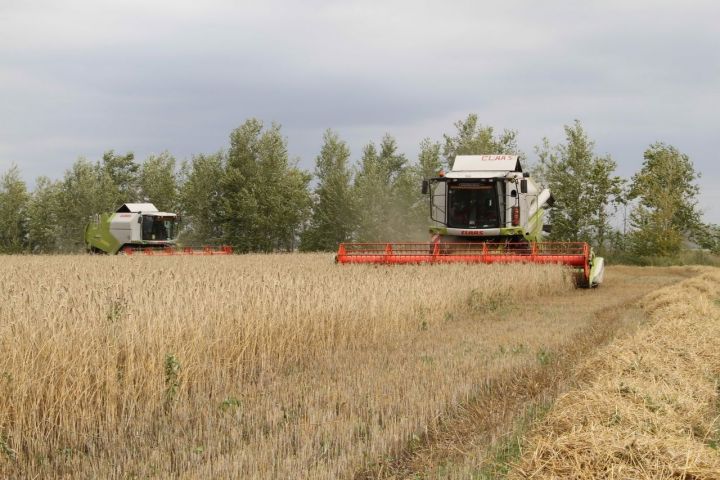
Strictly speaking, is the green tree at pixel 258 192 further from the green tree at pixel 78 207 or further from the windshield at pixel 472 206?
the windshield at pixel 472 206

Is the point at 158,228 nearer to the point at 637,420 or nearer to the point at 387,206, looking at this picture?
the point at 387,206

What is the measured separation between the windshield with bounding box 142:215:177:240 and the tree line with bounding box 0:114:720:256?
9.12 meters

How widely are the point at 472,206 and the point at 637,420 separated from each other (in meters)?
13.9

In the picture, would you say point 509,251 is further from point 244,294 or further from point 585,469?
point 585,469

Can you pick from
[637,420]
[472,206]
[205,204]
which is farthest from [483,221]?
[205,204]

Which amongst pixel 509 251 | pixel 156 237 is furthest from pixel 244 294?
pixel 156 237

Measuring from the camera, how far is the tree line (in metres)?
39.7

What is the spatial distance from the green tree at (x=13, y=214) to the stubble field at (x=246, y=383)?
4771 centimetres

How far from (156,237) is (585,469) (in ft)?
103

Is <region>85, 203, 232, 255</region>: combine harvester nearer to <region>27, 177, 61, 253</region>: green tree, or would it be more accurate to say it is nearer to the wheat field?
<region>27, 177, 61, 253</region>: green tree

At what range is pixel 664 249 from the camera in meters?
36.3

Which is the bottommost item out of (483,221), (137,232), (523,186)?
(137,232)

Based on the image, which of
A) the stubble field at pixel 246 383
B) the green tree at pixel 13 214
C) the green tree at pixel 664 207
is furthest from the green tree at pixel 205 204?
the stubble field at pixel 246 383

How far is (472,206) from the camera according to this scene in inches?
707
